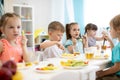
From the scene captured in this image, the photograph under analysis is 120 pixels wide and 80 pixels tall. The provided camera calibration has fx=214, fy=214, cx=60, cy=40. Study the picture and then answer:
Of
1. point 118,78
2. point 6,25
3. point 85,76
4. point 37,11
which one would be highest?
point 37,11

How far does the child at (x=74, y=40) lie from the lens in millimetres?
2342

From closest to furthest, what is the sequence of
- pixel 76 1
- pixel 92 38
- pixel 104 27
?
pixel 92 38 < pixel 104 27 < pixel 76 1

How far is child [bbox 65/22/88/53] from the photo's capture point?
7.68ft

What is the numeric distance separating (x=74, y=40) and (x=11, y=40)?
3.08ft

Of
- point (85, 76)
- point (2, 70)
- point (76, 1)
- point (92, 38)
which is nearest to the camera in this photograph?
point (2, 70)

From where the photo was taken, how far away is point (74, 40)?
2.43 m

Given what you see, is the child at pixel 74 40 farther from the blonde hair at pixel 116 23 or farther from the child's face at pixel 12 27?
the child's face at pixel 12 27

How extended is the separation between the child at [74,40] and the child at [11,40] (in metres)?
0.75

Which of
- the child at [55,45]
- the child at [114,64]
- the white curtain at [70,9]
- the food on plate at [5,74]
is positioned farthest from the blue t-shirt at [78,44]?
the white curtain at [70,9]

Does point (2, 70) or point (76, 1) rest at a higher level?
point (76, 1)

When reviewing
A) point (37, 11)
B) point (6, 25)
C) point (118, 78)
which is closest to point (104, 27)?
point (37, 11)

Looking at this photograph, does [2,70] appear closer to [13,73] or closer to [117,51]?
[13,73]

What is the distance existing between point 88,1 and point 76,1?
280 millimetres

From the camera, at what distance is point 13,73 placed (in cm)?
46
